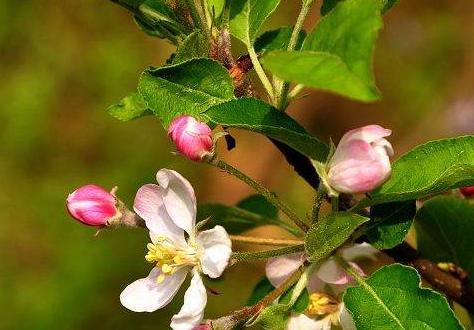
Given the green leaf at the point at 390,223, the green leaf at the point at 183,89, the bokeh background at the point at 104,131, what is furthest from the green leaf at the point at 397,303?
the bokeh background at the point at 104,131

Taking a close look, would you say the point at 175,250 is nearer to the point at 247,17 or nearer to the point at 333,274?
the point at 333,274

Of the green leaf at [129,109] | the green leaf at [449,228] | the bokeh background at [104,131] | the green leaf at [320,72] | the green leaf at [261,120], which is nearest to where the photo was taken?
the green leaf at [320,72]

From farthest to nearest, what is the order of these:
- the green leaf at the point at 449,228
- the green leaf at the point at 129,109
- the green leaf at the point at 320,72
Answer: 1. the green leaf at the point at 449,228
2. the green leaf at the point at 129,109
3. the green leaf at the point at 320,72

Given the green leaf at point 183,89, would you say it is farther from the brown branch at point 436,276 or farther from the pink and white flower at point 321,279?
the brown branch at point 436,276

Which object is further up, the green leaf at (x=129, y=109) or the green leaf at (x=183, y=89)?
the green leaf at (x=183, y=89)

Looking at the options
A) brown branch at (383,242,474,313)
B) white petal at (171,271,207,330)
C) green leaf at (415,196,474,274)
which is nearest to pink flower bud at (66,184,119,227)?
white petal at (171,271,207,330)

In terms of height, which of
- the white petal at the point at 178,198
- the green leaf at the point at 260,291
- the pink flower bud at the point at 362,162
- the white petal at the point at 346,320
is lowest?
the green leaf at the point at 260,291

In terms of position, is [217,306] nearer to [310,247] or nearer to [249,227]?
[249,227]
